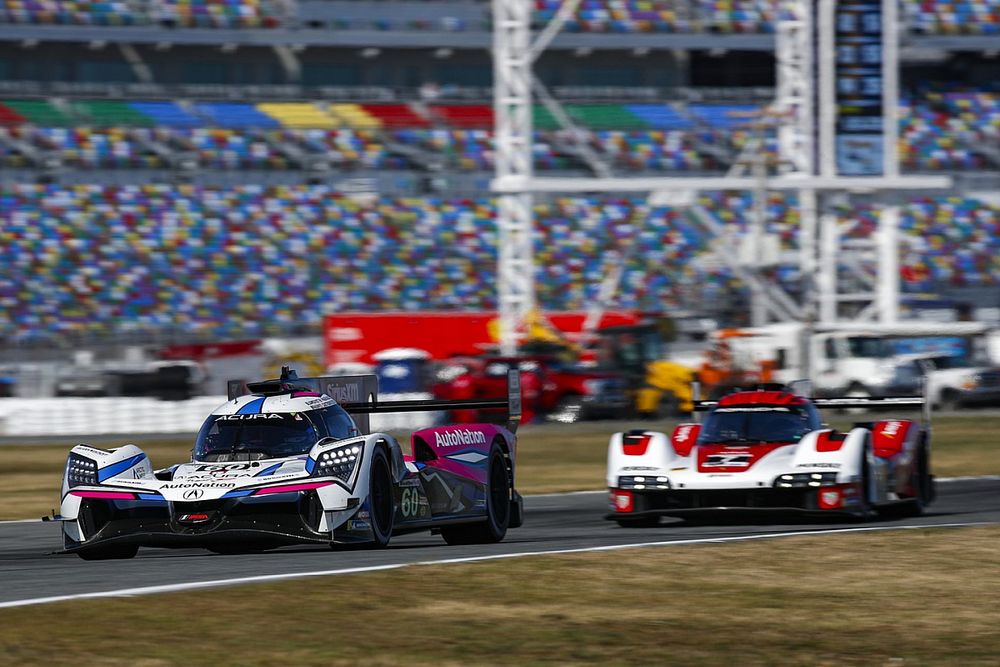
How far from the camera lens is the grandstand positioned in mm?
43375

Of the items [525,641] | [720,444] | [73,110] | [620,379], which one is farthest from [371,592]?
[73,110]

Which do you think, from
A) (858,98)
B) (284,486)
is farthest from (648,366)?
(284,486)

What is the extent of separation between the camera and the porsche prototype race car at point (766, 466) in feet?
42.7

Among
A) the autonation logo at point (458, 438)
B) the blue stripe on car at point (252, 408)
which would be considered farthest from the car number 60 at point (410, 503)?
the blue stripe on car at point (252, 408)

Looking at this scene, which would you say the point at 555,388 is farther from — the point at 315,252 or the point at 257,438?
the point at 257,438

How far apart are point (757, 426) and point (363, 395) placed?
3.32 metres

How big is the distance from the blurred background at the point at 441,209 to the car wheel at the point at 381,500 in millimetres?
20738

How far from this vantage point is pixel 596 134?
51719mm

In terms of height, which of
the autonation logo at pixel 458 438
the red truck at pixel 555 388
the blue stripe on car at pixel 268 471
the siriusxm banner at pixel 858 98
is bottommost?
the blue stripe on car at pixel 268 471

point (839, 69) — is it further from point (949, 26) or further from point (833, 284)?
point (949, 26)

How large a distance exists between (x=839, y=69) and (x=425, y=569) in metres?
31.1

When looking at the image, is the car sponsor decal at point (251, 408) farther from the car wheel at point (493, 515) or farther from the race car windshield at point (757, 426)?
the race car windshield at point (757, 426)

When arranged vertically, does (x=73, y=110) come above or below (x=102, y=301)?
above

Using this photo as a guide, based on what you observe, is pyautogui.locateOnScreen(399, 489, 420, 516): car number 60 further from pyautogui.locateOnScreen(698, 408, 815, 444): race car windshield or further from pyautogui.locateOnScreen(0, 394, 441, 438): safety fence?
pyautogui.locateOnScreen(0, 394, 441, 438): safety fence
